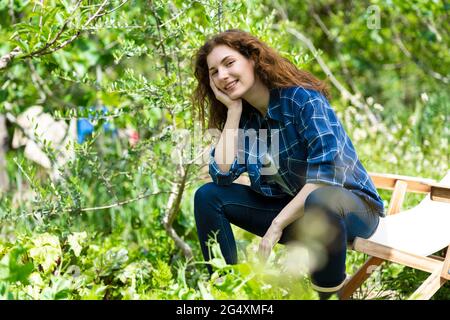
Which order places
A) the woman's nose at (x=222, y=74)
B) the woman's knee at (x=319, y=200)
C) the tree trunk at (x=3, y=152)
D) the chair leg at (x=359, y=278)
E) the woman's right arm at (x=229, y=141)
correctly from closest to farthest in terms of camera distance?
the woman's knee at (x=319, y=200), the woman's nose at (x=222, y=74), the woman's right arm at (x=229, y=141), the chair leg at (x=359, y=278), the tree trunk at (x=3, y=152)

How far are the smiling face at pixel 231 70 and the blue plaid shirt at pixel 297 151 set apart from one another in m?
0.14

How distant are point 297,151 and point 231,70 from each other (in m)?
0.42

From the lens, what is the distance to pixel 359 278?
120 inches

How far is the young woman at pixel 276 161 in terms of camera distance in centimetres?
256

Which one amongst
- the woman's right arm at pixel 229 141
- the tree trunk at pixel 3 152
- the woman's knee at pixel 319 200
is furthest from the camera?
the tree trunk at pixel 3 152

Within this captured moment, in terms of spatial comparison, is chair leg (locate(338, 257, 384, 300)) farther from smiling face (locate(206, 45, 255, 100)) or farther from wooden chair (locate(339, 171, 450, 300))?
smiling face (locate(206, 45, 255, 100))

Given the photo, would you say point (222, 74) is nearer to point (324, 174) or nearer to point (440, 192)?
point (324, 174)

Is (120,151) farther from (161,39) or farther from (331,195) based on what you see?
(331,195)

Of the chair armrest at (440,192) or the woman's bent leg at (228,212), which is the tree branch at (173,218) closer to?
the woman's bent leg at (228,212)

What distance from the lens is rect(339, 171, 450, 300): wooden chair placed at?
105 inches

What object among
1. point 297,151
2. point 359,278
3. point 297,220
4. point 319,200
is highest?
point 297,151

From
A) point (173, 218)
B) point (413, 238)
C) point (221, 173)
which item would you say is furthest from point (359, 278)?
point (173, 218)

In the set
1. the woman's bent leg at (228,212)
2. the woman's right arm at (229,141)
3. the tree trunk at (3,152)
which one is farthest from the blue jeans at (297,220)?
the tree trunk at (3,152)

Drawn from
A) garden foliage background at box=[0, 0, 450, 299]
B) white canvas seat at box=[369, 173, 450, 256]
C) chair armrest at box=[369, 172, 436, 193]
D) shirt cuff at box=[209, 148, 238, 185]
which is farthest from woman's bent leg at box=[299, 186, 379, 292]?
chair armrest at box=[369, 172, 436, 193]
